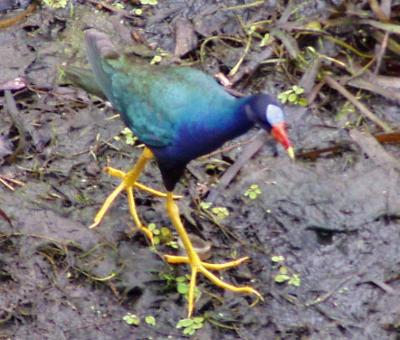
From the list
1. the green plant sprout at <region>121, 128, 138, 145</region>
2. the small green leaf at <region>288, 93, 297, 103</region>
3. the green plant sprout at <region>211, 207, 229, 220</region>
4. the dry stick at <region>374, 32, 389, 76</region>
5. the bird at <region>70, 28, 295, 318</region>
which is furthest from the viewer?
the dry stick at <region>374, 32, 389, 76</region>

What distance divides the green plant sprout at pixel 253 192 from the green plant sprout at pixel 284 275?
0.39 m

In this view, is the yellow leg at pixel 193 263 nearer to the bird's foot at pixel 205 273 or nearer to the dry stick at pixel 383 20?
the bird's foot at pixel 205 273

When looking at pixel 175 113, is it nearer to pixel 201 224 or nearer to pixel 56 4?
pixel 201 224

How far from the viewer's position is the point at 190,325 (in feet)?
16.5

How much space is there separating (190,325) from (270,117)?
1.09m

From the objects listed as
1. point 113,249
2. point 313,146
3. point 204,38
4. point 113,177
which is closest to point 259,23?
point 204,38

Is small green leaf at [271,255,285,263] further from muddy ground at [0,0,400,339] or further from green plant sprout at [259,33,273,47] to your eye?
green plant sprout at [259,33,273,47]

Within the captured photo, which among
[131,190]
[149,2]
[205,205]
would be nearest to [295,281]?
[205,205]

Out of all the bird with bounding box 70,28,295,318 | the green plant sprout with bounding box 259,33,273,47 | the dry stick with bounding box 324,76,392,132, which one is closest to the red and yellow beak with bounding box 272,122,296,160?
the bird with bounding box 70,28,295,318

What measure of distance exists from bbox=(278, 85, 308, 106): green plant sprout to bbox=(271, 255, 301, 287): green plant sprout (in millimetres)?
1089

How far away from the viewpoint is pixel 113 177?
573cm

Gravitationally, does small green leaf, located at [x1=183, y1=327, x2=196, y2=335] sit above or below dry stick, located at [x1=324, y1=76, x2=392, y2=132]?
below

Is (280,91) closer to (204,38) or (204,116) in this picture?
(204,38)

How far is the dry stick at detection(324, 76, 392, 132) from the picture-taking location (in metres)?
A: 5.94
